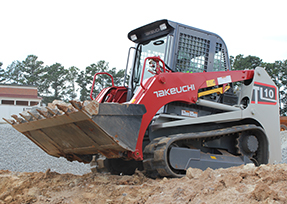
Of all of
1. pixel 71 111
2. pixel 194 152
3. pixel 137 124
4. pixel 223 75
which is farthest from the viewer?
pixel 223 75

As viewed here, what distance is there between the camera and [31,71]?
45.9 metres

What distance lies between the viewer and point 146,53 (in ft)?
20.4

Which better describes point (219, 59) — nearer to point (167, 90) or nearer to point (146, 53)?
point (146, 53)

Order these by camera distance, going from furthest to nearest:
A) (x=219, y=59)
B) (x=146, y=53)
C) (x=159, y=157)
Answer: (x=146, y=53) < (x=219, y=59) < (x=159, y=157)

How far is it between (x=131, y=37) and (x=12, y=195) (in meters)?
3.55

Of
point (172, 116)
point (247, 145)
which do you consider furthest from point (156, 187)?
point (247, 145)

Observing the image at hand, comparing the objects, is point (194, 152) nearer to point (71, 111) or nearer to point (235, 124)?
point (235, 124)

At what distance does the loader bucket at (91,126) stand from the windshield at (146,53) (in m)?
1.68

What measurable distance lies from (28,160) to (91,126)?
622 centimetres

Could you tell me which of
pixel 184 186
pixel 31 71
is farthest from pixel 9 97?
pixel 184 186

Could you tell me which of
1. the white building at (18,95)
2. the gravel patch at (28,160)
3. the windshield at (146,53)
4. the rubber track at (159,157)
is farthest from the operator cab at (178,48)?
the white building at (18,95)

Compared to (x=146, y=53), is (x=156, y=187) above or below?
below

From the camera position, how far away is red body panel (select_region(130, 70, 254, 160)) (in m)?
4.57

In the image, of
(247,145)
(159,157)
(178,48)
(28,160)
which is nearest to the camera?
(159,157)
